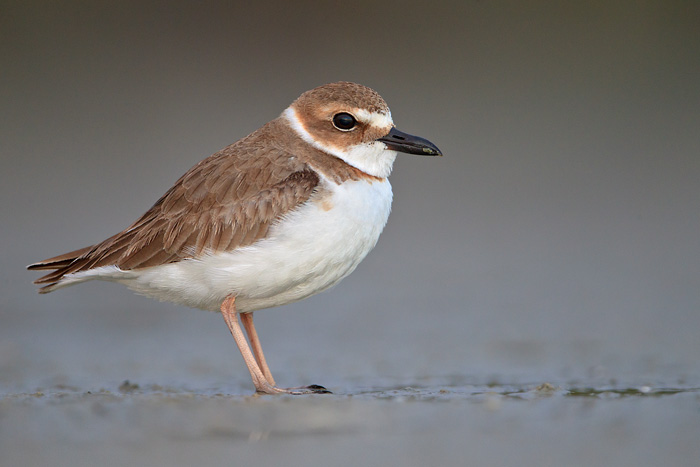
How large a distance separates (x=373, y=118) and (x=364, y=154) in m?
0.26

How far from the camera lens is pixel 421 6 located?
60.2 feet

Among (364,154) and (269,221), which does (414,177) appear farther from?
(269,221)

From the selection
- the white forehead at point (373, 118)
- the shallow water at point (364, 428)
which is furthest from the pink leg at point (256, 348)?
the white forehead at point (373, 118)

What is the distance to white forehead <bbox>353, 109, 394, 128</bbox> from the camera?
639cm

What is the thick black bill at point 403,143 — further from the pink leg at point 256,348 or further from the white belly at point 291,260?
the pink leg at point 256,348

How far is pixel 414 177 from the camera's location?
1417 cm

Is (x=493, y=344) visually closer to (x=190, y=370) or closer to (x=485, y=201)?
(x=190, y=370)

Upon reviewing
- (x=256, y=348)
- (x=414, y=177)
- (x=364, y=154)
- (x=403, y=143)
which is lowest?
(x=256, y=348)

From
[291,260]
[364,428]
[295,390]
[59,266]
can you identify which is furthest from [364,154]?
[59,266]

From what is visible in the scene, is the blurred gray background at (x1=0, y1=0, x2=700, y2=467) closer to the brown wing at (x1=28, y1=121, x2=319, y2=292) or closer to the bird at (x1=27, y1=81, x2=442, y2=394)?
the bird at (x1=27, y1=81, x2=442, y2=394)

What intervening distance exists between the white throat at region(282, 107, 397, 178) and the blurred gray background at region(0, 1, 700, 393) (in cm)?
149

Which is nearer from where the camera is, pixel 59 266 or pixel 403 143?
pixel 403 143

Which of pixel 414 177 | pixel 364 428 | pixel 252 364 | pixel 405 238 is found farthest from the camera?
pixel 414 177

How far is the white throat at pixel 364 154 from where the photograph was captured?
6359mm
